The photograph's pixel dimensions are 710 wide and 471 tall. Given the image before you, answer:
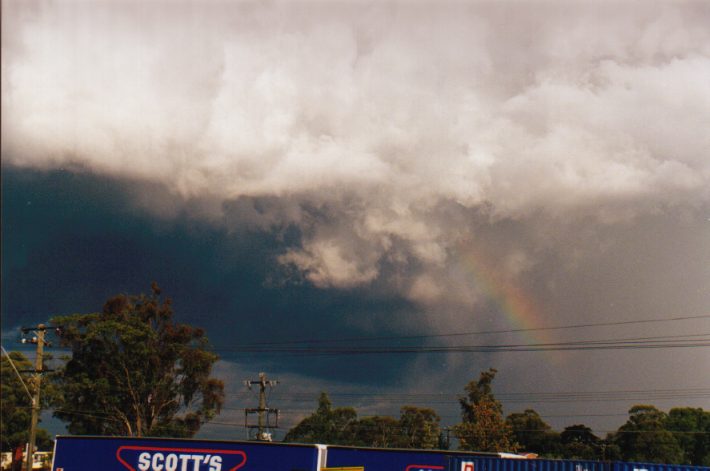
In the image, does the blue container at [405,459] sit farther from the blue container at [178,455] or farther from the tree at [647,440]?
the tree at [647,440]

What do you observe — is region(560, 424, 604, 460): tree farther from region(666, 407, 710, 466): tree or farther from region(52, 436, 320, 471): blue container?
region(52, 436, 320, 471): blue container

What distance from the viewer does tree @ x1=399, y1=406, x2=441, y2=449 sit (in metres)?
117

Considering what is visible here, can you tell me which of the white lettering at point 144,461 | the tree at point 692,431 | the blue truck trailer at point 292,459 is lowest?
the white lettering at point 144,461

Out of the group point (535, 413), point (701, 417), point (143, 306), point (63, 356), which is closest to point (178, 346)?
point (143, 306)

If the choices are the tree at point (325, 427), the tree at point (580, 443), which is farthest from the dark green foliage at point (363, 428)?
the tree at point (580, 443)

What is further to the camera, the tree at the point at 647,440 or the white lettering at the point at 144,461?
the tree at the point at 647,440

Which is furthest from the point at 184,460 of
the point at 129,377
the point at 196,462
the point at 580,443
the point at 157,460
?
the point at 580,443

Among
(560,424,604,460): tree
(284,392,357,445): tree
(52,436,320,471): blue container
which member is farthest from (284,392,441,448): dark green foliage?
(52,436,320,471): blue container

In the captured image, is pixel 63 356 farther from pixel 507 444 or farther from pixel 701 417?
pixel 701 417

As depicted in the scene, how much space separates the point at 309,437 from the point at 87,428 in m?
49.6

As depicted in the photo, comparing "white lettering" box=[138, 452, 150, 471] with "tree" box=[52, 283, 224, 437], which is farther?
"tree" box=[52, 283, 224, 437]

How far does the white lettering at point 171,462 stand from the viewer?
89.9ft

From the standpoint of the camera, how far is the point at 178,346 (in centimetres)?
7738

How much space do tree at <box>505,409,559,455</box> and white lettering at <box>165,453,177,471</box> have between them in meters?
92.0
